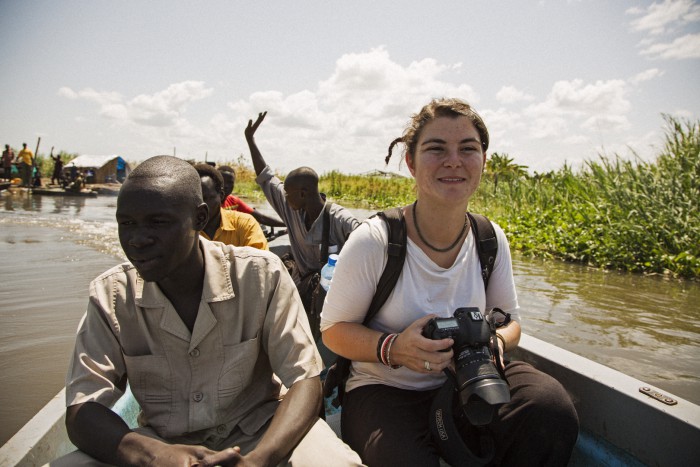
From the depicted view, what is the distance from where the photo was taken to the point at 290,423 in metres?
1.38

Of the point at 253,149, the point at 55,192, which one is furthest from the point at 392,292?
the point at 55,192

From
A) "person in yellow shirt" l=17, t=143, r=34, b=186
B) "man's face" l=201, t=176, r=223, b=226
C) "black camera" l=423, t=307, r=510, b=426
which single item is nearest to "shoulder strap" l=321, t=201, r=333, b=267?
"man's face" l=201, t=176, r=223, b=226

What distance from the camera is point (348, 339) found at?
1.68 meters

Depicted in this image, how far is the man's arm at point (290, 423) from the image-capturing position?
1300mm

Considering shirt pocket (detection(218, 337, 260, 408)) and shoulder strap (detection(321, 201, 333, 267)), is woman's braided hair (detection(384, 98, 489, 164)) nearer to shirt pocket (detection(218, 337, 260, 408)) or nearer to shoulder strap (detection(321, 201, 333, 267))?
shirt pocket (detection(218, 337, 260, 408))

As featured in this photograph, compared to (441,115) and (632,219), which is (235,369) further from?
(632,219)

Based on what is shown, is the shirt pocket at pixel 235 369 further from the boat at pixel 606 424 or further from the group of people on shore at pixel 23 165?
the group of people on shore at pixel 23 165

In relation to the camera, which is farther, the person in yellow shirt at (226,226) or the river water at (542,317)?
the river water at (542,317)

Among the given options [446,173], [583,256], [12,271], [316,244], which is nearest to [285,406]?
[446,173]

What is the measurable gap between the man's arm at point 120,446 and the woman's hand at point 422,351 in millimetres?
599

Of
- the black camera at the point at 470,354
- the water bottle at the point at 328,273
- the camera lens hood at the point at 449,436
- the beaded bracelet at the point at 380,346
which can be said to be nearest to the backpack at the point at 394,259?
the beaded bracelet at the point at 380,346

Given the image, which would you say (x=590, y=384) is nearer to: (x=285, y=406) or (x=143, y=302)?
(x=285, y=406)

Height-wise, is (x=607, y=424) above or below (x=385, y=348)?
below

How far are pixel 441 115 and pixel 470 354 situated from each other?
924mm
